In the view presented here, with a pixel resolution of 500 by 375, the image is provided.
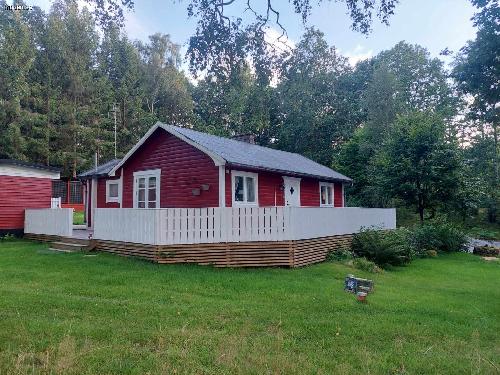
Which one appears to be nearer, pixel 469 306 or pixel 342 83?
pixel 469 306

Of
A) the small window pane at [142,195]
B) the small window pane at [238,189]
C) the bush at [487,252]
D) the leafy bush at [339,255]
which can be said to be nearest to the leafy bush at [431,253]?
the bush at [487,252]

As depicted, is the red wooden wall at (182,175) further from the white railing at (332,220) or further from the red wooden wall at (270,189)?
the white railing at (332,220)

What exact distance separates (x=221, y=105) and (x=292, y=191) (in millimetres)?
19499

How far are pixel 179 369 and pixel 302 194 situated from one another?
44.0 feet

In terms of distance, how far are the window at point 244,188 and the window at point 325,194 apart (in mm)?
5438

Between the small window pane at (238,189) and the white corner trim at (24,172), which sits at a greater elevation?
the white corner trim at (24,172)

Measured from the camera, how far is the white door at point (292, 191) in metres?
15.8

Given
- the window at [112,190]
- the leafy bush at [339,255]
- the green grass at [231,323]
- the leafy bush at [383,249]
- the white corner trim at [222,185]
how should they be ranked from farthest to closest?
→ 1. the window at [112,190]
2. the white corner trim at [222,185]
3. the leafy bush at [339,255]
4. the leafy bush at [383,249]
5. the green grass at [231,323]

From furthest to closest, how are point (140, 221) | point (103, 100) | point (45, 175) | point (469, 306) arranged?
point (103, 100) → point (45, 175) → point (140, 221) → point (469, 306)

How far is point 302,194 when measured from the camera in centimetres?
1688

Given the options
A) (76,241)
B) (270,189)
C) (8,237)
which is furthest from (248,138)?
(8,237)

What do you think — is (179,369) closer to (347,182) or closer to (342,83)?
(347,182)

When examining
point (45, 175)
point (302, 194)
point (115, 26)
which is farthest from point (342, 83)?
point (115, 26)

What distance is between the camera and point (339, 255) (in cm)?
1276
